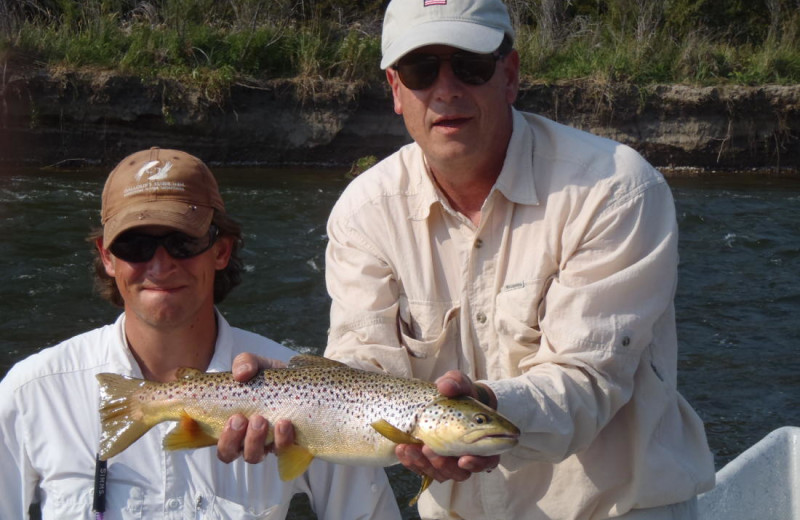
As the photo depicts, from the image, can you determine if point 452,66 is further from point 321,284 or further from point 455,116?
point 321,284

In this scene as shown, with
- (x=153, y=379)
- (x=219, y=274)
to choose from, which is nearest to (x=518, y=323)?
(x=219, y=274)

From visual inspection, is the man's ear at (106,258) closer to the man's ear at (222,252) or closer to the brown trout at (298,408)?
the man's ear at (222,252)

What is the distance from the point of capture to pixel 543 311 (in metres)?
3.05

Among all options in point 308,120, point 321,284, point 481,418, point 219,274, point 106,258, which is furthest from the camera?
point 308,120

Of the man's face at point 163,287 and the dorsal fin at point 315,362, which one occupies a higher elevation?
the man's face at point 163,287

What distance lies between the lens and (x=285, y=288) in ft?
29.8

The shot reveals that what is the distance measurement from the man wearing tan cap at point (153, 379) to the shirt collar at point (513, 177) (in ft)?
2.15

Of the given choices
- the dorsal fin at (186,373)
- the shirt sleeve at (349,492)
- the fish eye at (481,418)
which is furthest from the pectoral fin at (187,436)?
the fish eye at (481,418)

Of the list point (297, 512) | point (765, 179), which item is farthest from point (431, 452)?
point (765, 179)

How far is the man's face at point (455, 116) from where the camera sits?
3.03 m

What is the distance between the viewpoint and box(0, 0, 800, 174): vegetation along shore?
45.4 feet

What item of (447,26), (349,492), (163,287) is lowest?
(349,492)

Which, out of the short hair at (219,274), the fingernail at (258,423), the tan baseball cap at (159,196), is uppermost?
the tan baseball cap at (159,196)

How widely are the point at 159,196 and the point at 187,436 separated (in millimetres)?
758
